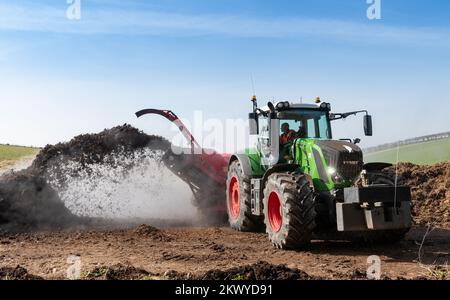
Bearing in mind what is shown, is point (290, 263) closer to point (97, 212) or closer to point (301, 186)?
point (301, 186)

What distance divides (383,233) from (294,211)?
84.3 inches

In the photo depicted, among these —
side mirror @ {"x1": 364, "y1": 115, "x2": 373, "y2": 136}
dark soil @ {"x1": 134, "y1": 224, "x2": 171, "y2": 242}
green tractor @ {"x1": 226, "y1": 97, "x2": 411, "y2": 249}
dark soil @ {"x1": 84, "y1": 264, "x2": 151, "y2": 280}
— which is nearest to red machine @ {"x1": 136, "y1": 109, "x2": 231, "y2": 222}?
green tractor @ {"x1": 226, "y1": 97, "x2": 411, "y2": 249}

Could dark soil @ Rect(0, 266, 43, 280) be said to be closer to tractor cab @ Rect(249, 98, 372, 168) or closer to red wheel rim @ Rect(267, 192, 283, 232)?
red wheel rim @ Rect(267, 192, 283, 232)

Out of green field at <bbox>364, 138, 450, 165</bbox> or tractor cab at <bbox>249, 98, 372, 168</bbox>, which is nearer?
tractor cab at <bbox>249, 98, 372, 168</bbox>

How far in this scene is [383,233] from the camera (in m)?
9.70

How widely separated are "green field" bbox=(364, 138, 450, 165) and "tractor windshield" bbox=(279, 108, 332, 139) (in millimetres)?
11655

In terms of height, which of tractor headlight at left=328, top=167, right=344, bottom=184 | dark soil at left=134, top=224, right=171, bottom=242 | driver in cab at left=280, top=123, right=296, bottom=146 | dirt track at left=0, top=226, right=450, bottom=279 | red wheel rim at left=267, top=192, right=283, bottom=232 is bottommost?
dirt track at left=0, top=226, right=450, bottom=279

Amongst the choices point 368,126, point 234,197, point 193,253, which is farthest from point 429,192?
point 193,253

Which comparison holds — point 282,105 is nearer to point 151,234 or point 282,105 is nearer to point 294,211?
point 294,211

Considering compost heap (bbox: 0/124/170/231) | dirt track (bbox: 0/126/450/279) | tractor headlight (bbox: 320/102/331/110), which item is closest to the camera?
dirt track (bbox: 0/126/450/279)

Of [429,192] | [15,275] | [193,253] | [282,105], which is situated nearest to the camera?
[15,275]

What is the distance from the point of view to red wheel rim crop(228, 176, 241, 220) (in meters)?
12.5

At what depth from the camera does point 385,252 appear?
30.0ft
